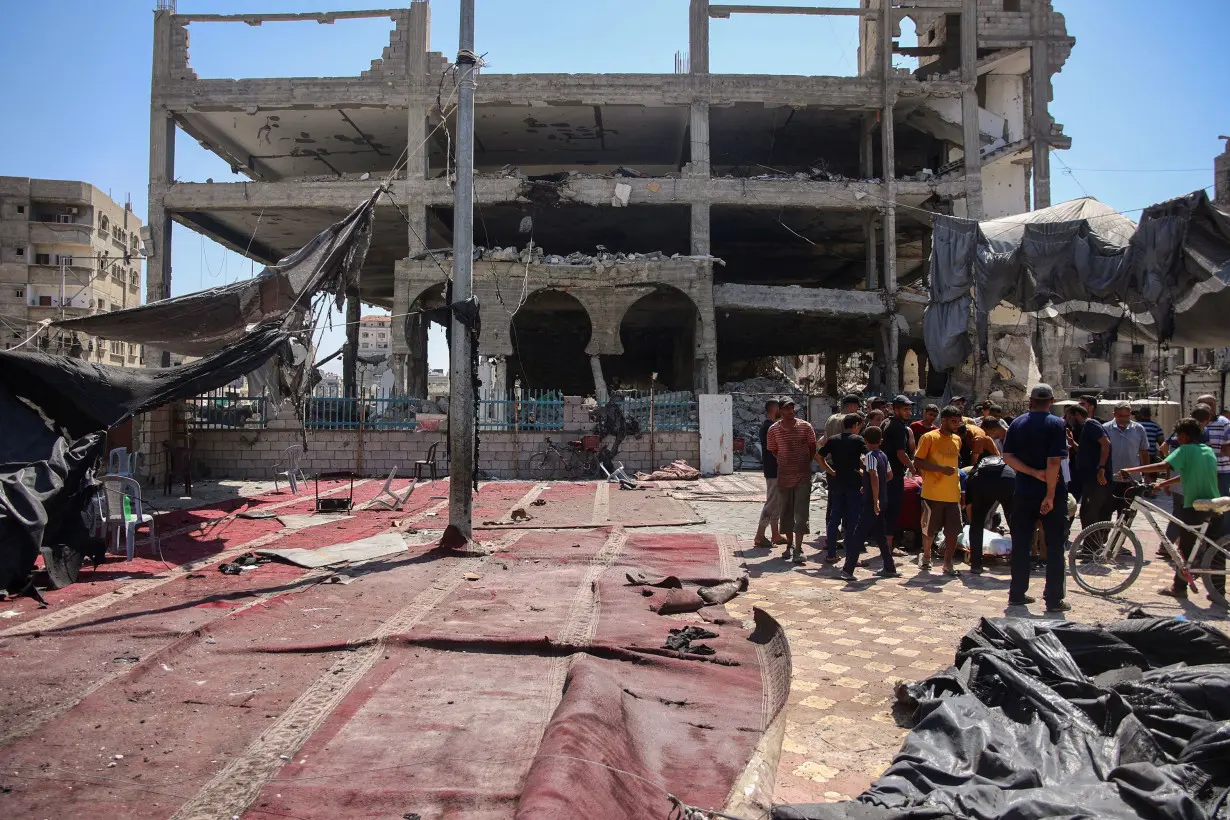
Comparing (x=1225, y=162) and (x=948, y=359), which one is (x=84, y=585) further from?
(x=1225, y=162)

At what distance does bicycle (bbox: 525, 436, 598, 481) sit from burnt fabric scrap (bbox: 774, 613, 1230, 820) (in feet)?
42.2

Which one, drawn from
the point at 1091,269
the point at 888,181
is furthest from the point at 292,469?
the point at 888,181

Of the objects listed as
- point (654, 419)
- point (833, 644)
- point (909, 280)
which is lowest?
point (833, 644)

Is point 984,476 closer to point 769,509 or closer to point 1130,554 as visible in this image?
point 1130,554

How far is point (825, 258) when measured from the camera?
2783cm

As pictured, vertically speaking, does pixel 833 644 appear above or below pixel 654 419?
below

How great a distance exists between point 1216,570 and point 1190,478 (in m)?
0.71

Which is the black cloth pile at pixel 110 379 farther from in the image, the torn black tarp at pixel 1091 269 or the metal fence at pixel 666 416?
the torn black tarp at pixel 1091 269

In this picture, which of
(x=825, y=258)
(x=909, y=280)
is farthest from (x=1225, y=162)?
(x=825, y=258)

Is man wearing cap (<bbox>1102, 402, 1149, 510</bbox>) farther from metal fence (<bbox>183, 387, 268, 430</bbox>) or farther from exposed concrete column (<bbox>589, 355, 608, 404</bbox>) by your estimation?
metal fence (<bbox>183, 387, 268, 430</bbox>)

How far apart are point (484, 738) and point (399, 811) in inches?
26.6

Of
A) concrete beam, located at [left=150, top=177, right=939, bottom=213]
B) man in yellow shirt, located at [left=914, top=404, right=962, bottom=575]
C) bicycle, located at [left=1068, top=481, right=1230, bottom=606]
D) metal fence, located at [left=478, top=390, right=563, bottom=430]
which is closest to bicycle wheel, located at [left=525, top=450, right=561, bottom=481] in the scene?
metal fence, located at [left=478, top=390, right=563, bottom=430]

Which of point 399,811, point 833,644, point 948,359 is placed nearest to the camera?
point 399,811

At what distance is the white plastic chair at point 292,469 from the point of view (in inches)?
498
